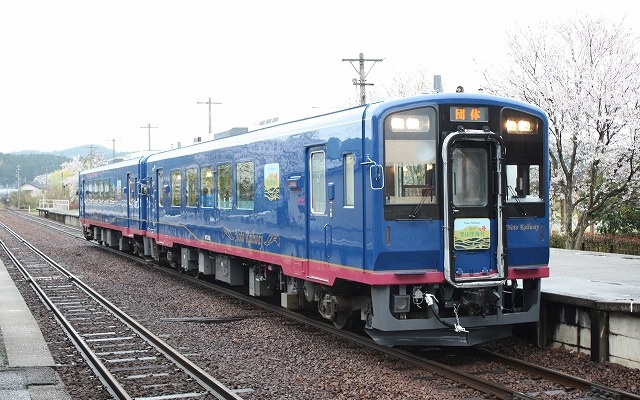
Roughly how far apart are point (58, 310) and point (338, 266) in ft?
19.5

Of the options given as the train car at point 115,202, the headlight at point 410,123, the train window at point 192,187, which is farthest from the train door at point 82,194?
the headlight at point 410,123

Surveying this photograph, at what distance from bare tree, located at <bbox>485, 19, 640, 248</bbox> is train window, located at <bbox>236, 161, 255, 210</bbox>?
570 inches

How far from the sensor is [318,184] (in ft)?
34.2

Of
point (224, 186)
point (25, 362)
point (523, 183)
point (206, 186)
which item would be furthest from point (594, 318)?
point (206, 186)

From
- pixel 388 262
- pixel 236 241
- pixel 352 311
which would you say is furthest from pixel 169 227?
pixel 388 262

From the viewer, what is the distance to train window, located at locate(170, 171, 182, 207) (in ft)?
57.7

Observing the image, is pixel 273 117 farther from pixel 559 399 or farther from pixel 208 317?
pixel 559 399

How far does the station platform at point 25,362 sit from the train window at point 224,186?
3.72m

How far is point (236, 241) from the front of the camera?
13719 millimetres

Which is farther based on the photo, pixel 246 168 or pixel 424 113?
pixel 246 168

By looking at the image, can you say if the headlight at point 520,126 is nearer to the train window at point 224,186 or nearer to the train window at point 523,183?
the train window at point 523,183

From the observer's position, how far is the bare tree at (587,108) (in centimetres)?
2533

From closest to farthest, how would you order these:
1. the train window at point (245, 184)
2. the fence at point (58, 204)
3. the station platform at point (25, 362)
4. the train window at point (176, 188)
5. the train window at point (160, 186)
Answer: the station platform at point (25, 362) → the train window at point (245, 184) → the train window at point (176, 188) → the train window at point (160, 186) → the fence at point (58, 204)

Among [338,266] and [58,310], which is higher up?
[338,266]
